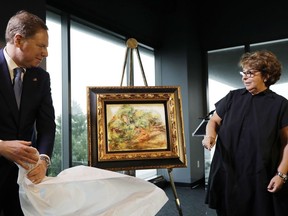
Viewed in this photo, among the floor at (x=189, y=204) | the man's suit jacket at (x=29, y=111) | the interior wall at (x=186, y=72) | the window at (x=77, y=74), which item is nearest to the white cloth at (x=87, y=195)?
the man's suit jacket at (x=29, y=111)

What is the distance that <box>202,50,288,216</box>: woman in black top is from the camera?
1.54 metres

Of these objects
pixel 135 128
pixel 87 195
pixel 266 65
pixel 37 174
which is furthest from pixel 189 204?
pixel 37 174

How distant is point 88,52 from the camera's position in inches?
141

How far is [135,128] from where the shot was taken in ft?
7.78

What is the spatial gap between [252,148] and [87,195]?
892 mm

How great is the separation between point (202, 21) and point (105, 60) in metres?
2.28

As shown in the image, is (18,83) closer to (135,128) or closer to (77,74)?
(135,128)

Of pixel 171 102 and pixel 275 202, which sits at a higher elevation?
pixel 171 102

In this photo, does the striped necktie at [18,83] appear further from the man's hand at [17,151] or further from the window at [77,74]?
the window at [77,74]

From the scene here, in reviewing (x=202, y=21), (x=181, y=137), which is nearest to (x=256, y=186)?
(x=181, y=137)

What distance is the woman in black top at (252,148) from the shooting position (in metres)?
1.54

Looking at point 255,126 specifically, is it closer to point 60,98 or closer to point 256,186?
point 256,186

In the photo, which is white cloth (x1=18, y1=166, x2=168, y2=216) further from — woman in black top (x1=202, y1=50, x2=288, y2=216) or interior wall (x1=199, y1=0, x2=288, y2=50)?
interior wall (x1=199, y1=0, x2=288, y2=50)

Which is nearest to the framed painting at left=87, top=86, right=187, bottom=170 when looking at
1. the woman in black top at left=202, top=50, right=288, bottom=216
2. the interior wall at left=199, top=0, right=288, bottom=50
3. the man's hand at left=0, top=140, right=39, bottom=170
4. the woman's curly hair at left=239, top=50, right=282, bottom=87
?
the woman in black top at left=202, top=50, right=288, bottom=216
